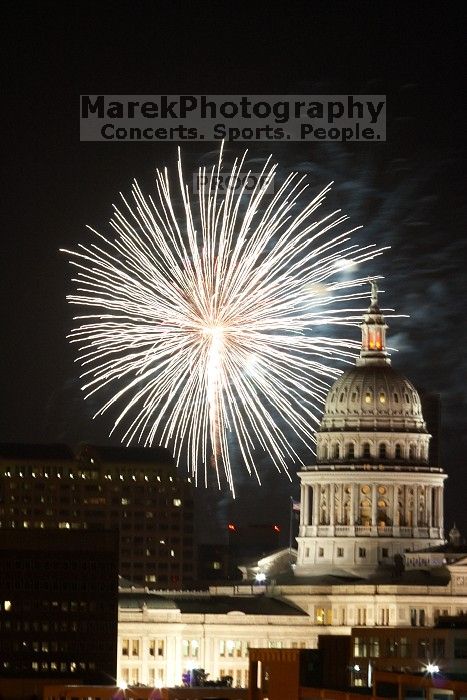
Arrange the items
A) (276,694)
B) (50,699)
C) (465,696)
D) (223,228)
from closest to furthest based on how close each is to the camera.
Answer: (465,696) → (276,694) → (50,699) → (223,228)

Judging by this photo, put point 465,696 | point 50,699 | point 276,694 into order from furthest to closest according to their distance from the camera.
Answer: point 50,699 → point 276,694 → point 465,696

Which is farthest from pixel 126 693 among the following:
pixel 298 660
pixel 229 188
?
pixel 229 188

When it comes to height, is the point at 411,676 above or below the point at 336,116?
below

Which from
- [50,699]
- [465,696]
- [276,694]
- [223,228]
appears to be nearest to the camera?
[465,696]

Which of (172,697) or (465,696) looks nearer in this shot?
(465,696)

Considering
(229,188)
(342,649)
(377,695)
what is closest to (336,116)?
(229,188)

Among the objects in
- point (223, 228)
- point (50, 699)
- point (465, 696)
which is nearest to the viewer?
point (465, 696)

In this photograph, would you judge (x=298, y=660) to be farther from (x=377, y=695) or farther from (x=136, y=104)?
A: (x=136, y=104)

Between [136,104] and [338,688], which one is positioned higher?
[136,104]

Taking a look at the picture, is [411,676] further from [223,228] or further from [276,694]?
[223,228]
